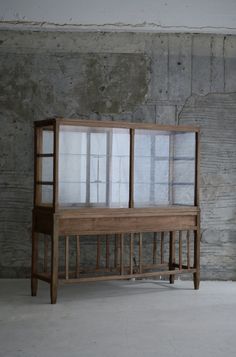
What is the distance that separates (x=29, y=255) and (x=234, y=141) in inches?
105

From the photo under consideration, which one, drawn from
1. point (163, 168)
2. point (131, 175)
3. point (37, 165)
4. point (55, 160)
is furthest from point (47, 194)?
point (163, 168)

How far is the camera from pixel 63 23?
6293mm

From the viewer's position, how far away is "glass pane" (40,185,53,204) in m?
5.47

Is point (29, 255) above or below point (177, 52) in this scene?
below


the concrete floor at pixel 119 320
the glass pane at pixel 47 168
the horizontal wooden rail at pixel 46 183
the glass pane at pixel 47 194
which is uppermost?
the glass pane at pixel 47 168

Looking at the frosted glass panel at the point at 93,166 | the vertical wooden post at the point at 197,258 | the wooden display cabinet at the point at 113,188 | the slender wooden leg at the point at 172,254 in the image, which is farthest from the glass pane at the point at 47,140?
the vertical wooden post at the point at 197,258

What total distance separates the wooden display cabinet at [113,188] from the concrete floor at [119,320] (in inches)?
8.4

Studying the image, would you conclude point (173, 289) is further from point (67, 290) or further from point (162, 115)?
point (162, 115)

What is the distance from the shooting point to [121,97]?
21.1ft

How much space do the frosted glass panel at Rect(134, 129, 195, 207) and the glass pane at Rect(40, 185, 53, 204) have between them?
33.9 inches

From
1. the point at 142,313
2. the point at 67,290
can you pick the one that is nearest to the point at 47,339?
the point at 142,313

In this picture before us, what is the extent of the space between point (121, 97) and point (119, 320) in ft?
9.09

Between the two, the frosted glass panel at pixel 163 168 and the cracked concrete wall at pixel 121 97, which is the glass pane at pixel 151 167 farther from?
the cracked concrete wall at pixel 121 97

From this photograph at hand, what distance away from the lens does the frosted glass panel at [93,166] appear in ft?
17.7
